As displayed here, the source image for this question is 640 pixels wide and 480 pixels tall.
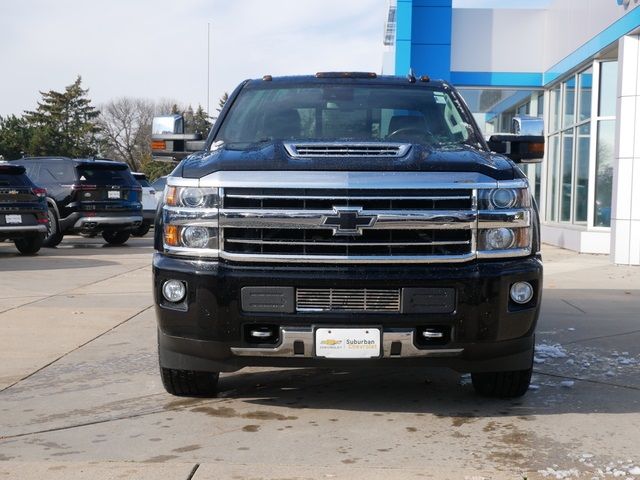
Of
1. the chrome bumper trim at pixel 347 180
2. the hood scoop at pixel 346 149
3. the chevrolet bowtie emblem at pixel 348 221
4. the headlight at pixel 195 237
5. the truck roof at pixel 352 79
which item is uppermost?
the truck roof at pixel 352 79

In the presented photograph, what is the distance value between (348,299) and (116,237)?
14.9m

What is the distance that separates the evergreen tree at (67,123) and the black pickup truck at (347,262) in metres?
60.4

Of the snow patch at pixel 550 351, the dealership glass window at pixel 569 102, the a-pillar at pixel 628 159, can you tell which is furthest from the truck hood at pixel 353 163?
the dealership glass window at pixel 569 102

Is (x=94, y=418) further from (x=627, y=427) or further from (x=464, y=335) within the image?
(x=627, y=427)

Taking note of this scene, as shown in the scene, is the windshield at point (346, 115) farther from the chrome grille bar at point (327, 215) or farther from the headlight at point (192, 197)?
the chrome grille bar at point (327, 215)

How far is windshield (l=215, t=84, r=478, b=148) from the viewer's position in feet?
18.0

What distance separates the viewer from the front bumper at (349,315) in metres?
4.22

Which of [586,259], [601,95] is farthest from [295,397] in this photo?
[601,95]

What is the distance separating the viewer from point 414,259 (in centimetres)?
428

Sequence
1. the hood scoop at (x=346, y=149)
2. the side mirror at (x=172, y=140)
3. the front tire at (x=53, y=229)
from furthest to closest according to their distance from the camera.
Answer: the front tire at (x=53, y=229) → the side mirror at (x=172, y=140) → the hood scoop at (x=346, y=149)

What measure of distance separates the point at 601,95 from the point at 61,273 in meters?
10.3

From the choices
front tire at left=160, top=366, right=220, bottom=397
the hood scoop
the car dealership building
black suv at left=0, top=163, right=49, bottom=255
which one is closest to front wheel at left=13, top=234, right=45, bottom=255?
black suv at left=0, top=163, right=49, bottom=255

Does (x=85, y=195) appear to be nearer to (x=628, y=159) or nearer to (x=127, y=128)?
(x=628, y=159)

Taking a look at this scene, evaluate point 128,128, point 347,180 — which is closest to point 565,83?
point 347,180
